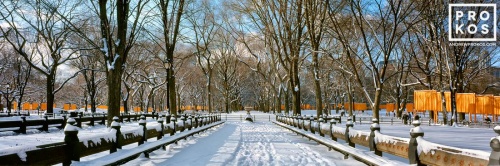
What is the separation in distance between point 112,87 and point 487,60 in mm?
32528

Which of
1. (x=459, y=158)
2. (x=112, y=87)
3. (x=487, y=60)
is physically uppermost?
(x=487, y=60)

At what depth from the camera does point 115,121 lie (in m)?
10.0

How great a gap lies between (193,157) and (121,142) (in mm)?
2102

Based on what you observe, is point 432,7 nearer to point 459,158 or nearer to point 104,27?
point 104,27

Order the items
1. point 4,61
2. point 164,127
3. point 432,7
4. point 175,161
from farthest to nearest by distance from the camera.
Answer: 1. point 4,61
2. point 432,7
3. point 164,127
4. point 175,161

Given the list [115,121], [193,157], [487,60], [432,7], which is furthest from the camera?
[487,60]

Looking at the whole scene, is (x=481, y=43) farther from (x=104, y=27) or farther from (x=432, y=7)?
(x=104, y=27)

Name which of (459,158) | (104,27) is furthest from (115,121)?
(104,27)

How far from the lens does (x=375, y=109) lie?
19453 mm

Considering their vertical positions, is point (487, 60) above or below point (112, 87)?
above

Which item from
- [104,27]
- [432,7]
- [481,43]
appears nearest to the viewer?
[104,27]

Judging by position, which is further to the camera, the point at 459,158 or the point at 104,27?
the point at 104,27

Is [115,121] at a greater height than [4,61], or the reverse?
[4,61]

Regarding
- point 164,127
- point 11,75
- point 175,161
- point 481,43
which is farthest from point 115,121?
point 11,75
